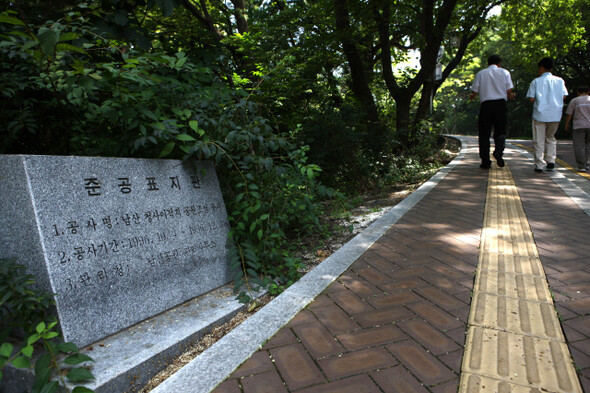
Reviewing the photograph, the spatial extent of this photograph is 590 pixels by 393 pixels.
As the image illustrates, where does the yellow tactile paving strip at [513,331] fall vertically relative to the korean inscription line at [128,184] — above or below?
below

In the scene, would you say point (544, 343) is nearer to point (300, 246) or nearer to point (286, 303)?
point (286, 303)

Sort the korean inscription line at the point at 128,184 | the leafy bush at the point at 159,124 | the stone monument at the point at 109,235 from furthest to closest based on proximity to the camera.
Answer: the leafy bush at the point at 159,124, the korean inscription line at the point at 128,184, the stone monument at the point at 109,235

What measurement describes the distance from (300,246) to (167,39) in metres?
2.83

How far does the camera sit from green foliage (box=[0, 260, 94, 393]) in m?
1.59

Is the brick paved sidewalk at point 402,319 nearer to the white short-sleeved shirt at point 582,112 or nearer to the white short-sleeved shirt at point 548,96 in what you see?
the white short-sleeved shirt at point 548,96

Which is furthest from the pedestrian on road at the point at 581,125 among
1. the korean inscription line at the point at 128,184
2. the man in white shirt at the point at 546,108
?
the korean inscription line at the point at 128,184

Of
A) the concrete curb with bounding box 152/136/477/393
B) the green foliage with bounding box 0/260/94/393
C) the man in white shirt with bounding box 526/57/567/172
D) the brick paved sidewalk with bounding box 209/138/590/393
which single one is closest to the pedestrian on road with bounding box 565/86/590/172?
the man in white shirt with bounding box 526/57/567/172

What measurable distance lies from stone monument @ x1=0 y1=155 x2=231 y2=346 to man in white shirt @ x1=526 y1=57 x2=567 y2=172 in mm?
6559

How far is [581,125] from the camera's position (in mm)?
6445

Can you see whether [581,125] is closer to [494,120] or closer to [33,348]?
[494,120]

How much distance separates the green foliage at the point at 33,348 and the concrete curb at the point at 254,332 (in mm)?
452

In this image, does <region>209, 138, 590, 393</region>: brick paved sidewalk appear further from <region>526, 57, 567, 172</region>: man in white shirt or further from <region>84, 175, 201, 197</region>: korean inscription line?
<region>526, 57, 567, 172</region>: man in white shirt

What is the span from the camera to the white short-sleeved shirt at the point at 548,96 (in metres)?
6.32

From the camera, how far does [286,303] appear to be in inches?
91.1
